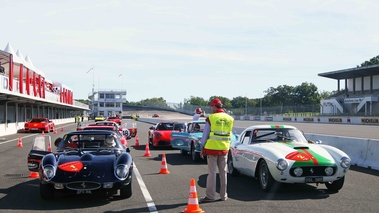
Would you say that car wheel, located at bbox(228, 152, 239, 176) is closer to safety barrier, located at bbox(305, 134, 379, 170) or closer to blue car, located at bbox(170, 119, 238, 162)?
blue car, located at bbox(170, 119, 238, 162)

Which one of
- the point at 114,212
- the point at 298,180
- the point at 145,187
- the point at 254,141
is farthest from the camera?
the point at 254,141

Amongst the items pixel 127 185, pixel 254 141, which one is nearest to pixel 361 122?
pixel 254 141

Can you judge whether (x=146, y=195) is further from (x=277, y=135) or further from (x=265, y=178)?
(x=277, y=135)

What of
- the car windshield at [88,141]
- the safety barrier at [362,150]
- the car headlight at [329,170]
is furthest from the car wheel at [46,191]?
the safety barrier at [362,150]

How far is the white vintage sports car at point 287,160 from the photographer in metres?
8.40

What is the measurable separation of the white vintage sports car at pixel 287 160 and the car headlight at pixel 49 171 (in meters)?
4.02

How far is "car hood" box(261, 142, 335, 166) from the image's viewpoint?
27.7ft

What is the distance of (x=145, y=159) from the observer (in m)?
15.4

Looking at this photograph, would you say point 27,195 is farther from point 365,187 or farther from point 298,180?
point 365,187

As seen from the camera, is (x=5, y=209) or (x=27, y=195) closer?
(x=5, y=209)

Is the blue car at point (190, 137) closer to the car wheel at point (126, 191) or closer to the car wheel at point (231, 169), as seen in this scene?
the car wheel at point (231, 169)

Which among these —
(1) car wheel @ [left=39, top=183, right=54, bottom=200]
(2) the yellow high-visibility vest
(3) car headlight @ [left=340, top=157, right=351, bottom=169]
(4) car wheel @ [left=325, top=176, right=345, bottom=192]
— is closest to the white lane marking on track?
(2) the yellow high-visibility vest

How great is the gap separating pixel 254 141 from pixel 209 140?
2.51 m

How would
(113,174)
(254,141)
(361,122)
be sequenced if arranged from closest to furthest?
(113,174) → (254,141) → (361,122)
